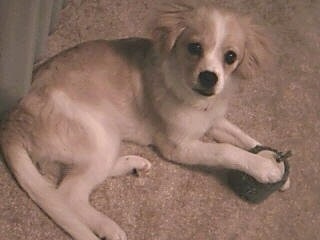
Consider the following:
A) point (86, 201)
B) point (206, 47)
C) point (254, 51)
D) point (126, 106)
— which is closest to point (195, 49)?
point (206, 47)

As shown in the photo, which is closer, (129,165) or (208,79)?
(208,79)

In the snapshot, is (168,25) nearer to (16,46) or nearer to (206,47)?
(206,47)

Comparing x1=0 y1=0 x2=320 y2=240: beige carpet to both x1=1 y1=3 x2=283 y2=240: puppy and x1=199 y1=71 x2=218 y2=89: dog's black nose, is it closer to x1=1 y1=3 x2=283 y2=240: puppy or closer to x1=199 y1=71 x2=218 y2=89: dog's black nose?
x1=1 y1=3 x2=283 y2=240: puppy

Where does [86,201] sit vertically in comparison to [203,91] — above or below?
below

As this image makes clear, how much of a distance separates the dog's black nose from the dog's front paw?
0.28m

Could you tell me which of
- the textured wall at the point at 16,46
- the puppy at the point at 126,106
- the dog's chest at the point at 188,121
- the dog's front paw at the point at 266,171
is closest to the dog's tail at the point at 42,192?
the puppy at the point at 126,106

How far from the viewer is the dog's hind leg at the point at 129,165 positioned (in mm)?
Result: 1497

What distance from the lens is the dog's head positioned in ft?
4.27

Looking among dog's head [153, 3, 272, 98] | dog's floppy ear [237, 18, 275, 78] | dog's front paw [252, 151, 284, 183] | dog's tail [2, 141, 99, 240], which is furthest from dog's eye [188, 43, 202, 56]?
dog's tail [2, 141, 99, 240]

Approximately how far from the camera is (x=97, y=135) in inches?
54.9

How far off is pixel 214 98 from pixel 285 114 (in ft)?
1.54

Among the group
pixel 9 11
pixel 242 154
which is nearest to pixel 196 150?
pixel 242 154

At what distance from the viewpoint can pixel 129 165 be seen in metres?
1.51

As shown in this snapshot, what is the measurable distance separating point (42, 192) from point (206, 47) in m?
0.58
